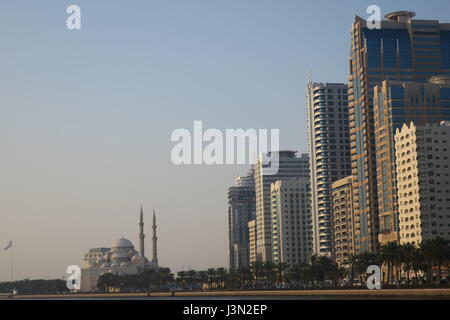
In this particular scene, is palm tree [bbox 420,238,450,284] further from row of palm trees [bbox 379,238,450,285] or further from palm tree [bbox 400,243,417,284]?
palm tree [bbox 400,243,417,284]

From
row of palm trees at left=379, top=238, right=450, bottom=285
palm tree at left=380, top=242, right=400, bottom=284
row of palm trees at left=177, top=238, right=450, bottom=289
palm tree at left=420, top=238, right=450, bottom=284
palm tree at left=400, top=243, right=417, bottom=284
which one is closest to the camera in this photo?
palm tree at left=420, top=238, right=450, bottom=284

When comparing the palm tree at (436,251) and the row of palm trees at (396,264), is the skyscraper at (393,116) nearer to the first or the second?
the row of palm trees at (396,264)

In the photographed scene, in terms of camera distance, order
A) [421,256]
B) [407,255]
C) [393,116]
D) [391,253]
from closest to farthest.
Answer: [421,256] → [407,255] → [391,253] → [393,116]

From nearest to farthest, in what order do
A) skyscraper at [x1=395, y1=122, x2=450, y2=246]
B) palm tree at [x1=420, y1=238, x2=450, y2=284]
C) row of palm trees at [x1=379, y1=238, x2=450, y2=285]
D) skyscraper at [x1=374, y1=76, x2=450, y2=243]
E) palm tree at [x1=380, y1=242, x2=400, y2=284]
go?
palm tree at [x1=420, y1=238, x2=450, y2=284]
row of palm trees at [x1=379, y1=238, x2=450, y2=285]
palm tree at [x1=380, y1=242, x2=400, y2=284]
skyscraper at [x1=395, y1=122, x2=450, y2=246]
skyscraper at [x1=374, y1=76, x2=450, y2=243]

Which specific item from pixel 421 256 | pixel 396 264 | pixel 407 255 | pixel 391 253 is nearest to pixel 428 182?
pixel 396 264

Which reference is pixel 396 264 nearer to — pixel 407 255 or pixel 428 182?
pixel 407 255

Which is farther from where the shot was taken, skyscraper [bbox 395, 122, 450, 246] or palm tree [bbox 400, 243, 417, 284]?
skyscraper [bbox 395, 122, 450, 246]

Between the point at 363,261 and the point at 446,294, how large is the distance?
55.5 meters

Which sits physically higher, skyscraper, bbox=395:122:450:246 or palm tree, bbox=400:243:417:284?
skyscraper, bbox=395:122:450:246

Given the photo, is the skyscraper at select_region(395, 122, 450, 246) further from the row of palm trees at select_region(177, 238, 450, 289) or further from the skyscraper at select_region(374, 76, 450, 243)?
the skyscraper at select_region(374, 76, 450, 243)

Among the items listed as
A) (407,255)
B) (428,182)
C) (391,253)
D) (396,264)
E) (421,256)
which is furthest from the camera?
(428,182)

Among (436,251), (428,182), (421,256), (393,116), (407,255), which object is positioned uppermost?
(393,116)

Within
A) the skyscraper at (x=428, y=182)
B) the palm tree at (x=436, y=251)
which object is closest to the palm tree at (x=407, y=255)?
the palm tree at (x=436, y=251)

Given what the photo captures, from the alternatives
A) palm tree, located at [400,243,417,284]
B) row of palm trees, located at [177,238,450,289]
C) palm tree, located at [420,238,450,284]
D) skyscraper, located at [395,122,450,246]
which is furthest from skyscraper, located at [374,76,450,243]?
palm tree, located at [420,238,450,284]
